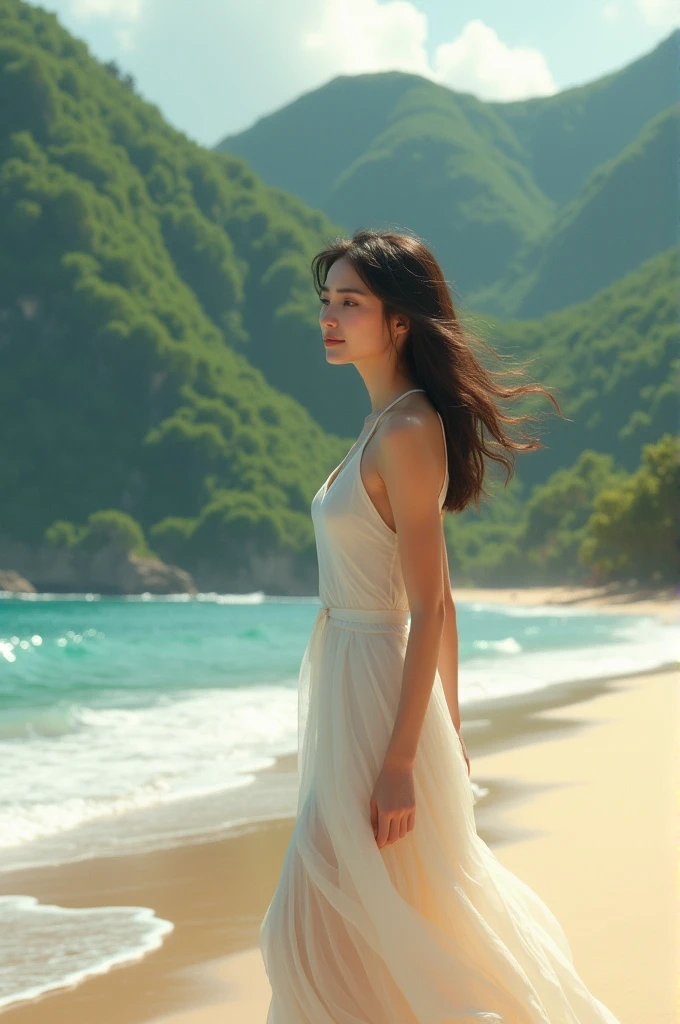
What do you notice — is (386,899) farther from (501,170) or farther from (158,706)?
(501,170)

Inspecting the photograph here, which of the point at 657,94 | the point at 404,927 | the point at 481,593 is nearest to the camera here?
the point at 404,927

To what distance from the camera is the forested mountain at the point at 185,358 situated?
235 ft

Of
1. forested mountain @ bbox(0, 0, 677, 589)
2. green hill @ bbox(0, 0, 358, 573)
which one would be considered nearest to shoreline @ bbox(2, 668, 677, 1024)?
forested mountain @ bbox(0, 0, 677, 589)

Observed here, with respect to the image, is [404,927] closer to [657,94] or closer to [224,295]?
[224,295]

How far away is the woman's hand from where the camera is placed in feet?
6.63

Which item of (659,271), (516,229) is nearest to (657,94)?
(516,229)

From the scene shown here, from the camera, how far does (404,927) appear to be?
2.00 meters

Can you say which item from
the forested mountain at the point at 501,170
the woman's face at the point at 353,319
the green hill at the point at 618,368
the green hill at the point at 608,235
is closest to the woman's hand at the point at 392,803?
the woman's face at the point at 353,319

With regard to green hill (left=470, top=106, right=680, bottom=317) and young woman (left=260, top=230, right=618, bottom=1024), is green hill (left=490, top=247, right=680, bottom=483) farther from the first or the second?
young woman (left=260, top=230, right=618, bottom=1024)

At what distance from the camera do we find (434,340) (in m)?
2.22

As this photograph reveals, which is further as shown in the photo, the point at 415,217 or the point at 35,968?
the point at 415,217

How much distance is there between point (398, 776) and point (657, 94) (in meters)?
156

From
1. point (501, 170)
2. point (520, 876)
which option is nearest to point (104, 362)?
point (520, 876)

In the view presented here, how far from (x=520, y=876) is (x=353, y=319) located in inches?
118
